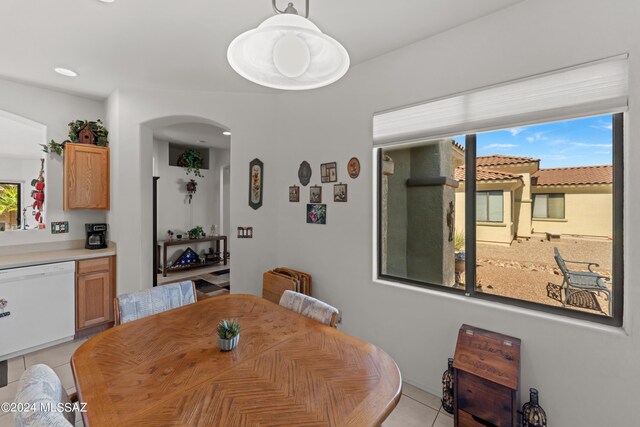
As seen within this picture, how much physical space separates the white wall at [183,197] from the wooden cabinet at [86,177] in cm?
227

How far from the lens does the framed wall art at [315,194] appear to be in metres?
2.85

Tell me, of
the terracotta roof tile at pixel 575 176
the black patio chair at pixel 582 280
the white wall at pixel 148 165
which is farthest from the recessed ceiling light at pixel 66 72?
the black patio chair at pixel 582 280

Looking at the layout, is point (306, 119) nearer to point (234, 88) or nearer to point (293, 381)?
point (234, 88)

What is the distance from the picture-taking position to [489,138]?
2045 millimetres

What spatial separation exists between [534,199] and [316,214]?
1779 millimetres

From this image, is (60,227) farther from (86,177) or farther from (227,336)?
(227,336)

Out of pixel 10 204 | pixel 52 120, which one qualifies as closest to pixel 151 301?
pixel 10 204

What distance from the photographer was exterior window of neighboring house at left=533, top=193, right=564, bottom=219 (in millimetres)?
1862

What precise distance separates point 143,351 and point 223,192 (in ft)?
18.2

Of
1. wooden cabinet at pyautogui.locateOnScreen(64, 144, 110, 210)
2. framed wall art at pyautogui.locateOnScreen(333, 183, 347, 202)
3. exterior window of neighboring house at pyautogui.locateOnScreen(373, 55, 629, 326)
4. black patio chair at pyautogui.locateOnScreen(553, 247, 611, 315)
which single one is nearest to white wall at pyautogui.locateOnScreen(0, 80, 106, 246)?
wooden cabinet at pyautogui.locateOnScreen(64, 144, 110, 210)

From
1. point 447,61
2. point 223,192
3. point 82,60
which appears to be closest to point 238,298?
point 447,61

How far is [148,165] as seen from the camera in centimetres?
325

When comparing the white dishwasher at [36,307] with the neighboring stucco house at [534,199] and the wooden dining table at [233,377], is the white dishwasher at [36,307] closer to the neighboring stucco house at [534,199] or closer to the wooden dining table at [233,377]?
the wooden dining table at [233,377]

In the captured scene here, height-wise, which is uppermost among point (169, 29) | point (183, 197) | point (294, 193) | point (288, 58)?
point (169, 29)
